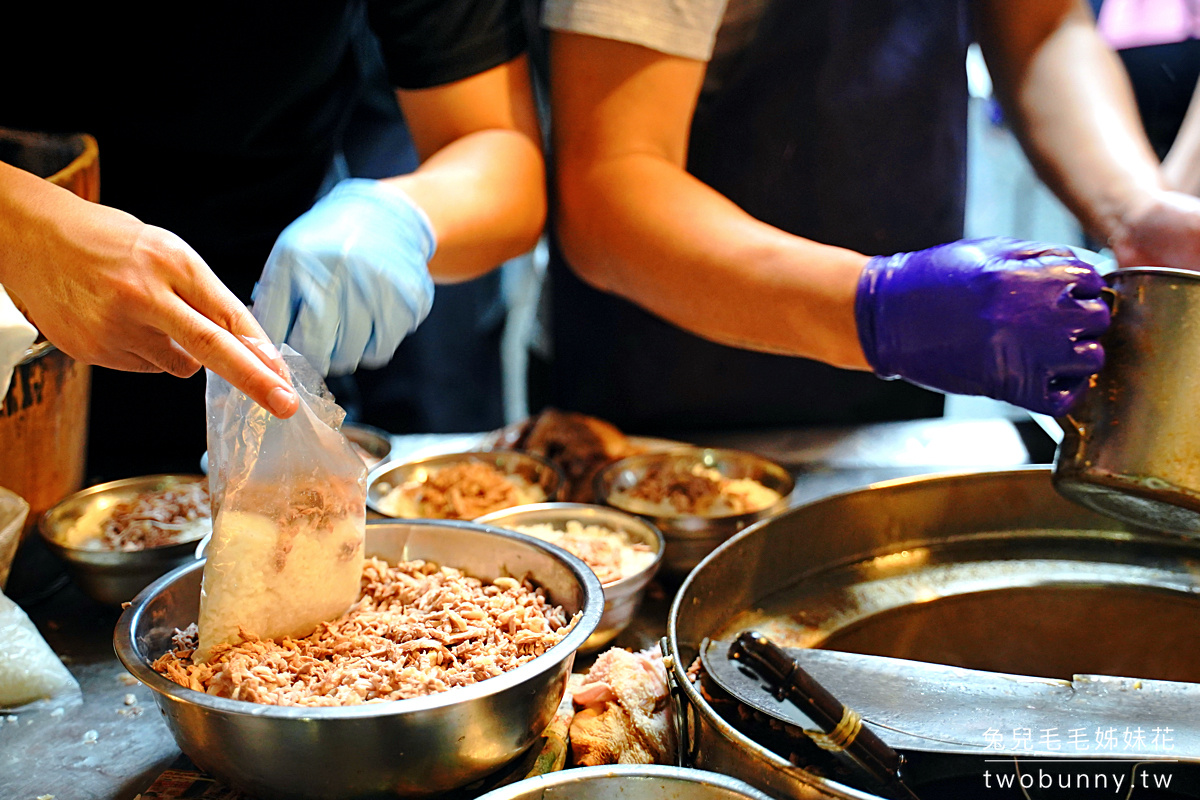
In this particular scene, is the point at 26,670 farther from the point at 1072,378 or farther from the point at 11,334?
the point at 1072,378

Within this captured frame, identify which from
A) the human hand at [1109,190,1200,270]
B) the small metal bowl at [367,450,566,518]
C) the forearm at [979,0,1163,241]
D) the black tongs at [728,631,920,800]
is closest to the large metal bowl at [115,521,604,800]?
the black tongs at [728,631,920,800]

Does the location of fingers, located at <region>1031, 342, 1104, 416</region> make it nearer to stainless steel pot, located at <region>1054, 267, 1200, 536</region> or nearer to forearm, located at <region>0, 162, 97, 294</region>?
stainless steel pot, located at <region>1054, 267, 1200, 536</region>

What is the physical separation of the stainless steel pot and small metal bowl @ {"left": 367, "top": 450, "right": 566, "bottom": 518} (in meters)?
0.94

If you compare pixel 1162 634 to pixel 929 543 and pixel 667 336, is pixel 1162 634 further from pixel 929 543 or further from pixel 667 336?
pixel 667 336

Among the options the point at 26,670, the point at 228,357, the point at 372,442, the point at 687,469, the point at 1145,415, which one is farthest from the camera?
the point at 372,442

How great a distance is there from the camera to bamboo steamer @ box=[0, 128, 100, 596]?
1.35 m

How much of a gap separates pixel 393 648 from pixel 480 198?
89 centimetres

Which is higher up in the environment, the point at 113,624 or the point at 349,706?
the point at 349,706

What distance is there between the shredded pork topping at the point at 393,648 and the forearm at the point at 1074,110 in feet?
4.89

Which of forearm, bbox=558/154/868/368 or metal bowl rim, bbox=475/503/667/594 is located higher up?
forearm, bbox=558/154/868/368

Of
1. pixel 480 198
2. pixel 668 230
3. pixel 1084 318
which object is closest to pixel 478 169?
pixel 480 198

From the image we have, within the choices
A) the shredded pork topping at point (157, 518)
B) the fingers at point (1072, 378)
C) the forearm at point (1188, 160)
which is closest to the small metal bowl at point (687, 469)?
the fingers at point (1072, 378)

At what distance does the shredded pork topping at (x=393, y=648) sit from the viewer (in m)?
1.00

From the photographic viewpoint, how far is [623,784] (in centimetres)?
88
